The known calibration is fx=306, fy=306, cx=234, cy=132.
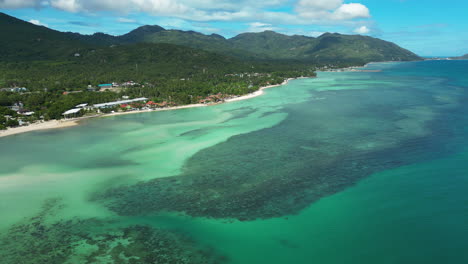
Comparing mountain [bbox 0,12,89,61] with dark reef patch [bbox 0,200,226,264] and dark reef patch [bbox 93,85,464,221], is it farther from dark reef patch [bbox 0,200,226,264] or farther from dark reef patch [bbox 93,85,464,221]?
dark reef patch [bbox 0,200,226,264]

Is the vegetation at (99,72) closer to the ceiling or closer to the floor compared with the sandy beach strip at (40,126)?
closer to the ceiling

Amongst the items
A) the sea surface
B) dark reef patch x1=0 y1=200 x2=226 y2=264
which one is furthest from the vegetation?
dark reef patch x1=0 y1=200 x2=226 y2=264

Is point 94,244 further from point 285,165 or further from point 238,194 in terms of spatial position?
point 285,165

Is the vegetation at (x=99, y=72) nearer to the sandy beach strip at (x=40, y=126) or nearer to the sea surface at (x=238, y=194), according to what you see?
the sandy beach strip at (x=40, y=126)

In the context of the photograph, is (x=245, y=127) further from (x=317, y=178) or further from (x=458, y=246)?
Result: (x=458, y=246)

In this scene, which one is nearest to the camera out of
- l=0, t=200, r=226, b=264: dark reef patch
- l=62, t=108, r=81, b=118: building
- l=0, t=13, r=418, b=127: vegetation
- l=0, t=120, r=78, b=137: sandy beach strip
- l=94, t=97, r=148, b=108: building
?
l=0, t=200, r=226, b=264: dark reef patch

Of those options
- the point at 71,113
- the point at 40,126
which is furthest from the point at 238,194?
the point at 71,113

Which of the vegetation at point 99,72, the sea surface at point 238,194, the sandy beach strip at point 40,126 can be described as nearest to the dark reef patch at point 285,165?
the sea surface at point 238,194

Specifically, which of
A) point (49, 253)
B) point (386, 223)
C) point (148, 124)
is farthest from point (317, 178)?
point (148, 124)
